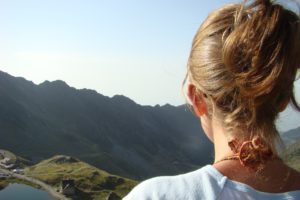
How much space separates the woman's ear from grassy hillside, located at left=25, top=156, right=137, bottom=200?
152905 mm

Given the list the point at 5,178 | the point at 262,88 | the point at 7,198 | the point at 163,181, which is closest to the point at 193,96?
the point at 262,88

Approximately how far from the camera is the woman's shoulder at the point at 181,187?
3.57 metres

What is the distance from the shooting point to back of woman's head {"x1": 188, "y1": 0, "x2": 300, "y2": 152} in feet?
12.8

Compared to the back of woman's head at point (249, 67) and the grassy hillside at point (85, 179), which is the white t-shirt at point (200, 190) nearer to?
the back of woman's head at point (249, 67)

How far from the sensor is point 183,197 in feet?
11.6

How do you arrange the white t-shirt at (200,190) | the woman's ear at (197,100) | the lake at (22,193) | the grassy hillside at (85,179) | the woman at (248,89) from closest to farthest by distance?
1. the white t-shirt at (200,190)
2. the woman at (248,89)
3. the woman's ear at (197,100)
4. the lake at (22,193)
5. the grassy hillside at (85,179)

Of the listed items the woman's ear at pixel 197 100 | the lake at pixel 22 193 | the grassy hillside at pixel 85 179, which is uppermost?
the woman's ear at pixel 197 100

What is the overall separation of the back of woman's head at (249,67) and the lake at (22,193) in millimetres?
149974

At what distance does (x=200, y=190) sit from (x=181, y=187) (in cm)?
16

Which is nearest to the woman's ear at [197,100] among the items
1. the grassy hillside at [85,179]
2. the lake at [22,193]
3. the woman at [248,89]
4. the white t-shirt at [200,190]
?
the woman at [248,89]

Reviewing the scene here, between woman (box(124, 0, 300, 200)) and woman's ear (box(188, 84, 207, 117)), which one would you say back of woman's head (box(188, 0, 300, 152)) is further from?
woman's ear (box(188, 84, 207, 117))

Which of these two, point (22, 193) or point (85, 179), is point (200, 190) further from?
point (85, 179)

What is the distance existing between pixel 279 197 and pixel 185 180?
0.83m

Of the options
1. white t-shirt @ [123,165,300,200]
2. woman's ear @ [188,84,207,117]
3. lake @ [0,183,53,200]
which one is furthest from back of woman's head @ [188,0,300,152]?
lake @ [0,183,53,200]
